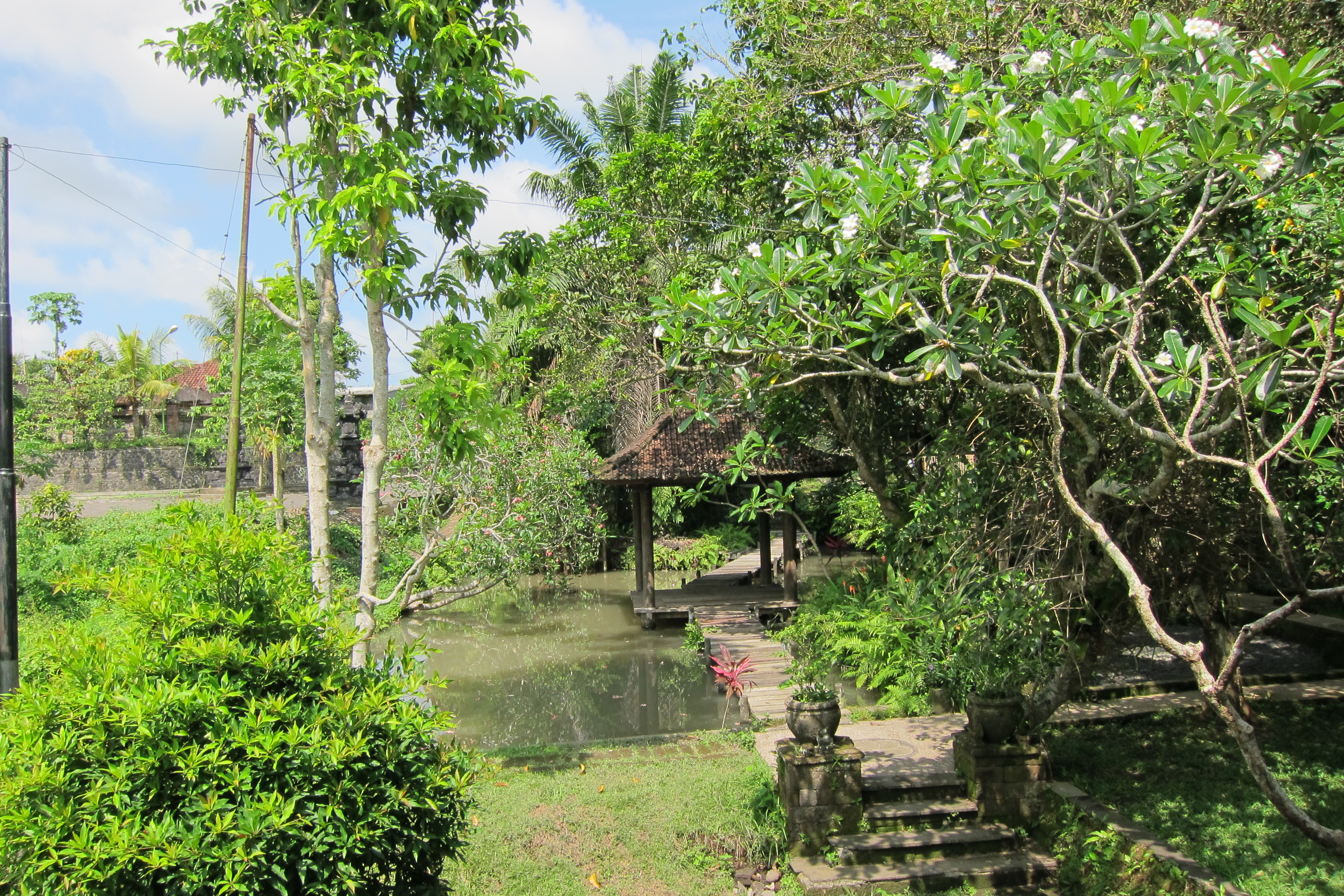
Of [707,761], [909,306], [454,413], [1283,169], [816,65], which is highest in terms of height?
[816,65]

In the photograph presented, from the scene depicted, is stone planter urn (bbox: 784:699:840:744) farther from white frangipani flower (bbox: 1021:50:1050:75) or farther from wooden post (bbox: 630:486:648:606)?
wooden post (bbox: 630:486:648:606)

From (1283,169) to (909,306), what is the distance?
1.96m

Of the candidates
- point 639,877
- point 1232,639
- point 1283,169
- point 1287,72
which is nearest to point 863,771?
point 639,877

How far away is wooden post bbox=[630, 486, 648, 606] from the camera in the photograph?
52.6 ft

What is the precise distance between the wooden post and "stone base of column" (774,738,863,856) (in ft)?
31.8

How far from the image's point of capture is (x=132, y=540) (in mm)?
17500

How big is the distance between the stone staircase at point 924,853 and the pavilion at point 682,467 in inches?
281

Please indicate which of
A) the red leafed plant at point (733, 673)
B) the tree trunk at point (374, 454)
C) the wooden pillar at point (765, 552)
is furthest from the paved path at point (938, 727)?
the wooden pillar at point (765, 552)

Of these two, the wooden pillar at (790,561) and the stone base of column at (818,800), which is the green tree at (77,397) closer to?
the wooden pillar at (790,561)

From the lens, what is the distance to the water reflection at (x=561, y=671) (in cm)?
1089

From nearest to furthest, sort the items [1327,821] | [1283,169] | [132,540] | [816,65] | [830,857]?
1. [1283,169]
2. [1327,821]
3. [830,857]
4. [816,65]
5. [132,540]

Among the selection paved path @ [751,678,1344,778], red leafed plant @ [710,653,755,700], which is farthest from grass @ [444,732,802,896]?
red leafed plant @ [710,653,755,700]

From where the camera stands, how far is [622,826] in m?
6.45

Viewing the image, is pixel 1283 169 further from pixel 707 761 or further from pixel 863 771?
pixel 707 761
